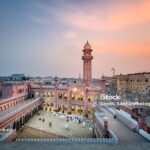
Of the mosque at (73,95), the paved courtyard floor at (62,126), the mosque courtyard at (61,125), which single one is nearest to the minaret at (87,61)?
the mosque at (73,95)

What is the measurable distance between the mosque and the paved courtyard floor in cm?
617

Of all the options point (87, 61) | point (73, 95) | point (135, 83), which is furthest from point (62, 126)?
point (135, 83)

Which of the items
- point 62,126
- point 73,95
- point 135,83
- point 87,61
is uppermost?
point 87,61

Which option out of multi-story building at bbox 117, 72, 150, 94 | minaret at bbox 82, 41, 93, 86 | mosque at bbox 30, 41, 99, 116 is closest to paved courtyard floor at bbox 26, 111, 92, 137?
mosque at bbox 30, 41, 99, 116

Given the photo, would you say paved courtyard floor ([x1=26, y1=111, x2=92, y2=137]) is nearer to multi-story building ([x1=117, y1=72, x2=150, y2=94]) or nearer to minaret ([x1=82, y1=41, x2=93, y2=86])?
minaret ([x1=82, y1=41, x2=93, y2=86])

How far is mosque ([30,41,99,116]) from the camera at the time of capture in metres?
50.1

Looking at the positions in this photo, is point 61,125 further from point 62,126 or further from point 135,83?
point 135,83

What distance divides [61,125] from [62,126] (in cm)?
73

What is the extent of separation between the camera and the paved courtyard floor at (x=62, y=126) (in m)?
34.9

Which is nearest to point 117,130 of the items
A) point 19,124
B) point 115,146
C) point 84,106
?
point 115,146

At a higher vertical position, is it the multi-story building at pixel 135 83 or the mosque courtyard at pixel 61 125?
the multi-story building at pixel 135 83

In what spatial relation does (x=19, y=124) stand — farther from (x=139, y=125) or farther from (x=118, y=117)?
(x=139, y=125)

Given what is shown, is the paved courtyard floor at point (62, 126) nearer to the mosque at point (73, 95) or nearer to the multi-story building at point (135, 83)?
the mosque at point (73, 95)

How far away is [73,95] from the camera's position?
5253 centimetres
